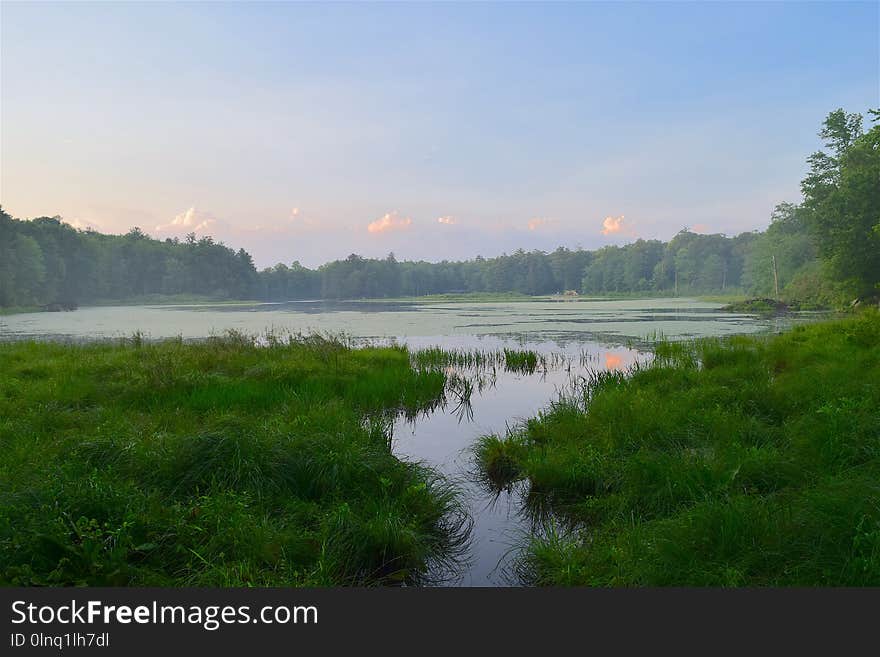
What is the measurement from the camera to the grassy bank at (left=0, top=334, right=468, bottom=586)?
414 centimetres

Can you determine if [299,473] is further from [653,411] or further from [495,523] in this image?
[653,411]

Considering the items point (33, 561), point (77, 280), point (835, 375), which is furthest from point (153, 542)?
point (77, 280)

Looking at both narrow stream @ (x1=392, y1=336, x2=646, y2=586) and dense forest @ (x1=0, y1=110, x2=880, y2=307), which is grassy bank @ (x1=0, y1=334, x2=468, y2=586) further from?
dense forest @ (x1=0, y1=110, x2=880, y2=307)

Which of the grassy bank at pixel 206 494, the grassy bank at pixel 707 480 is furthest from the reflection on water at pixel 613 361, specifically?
the grassy bank at pixel 206 494

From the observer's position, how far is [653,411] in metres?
8.62

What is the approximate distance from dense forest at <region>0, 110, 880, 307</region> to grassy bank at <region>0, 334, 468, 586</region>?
2547 centimetres

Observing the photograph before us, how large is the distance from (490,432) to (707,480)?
472 cm

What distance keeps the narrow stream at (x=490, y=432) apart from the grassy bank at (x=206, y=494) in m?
0.33

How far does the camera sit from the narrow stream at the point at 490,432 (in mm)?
5426

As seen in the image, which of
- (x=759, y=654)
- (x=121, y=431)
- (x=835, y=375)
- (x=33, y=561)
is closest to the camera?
(x=759, y=654)

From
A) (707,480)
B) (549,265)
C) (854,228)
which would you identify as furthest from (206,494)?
(549,265)

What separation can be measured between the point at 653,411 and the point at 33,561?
7851 millimetres

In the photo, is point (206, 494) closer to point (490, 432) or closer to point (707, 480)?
point (707, 480)

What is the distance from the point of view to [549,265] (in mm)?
171125
